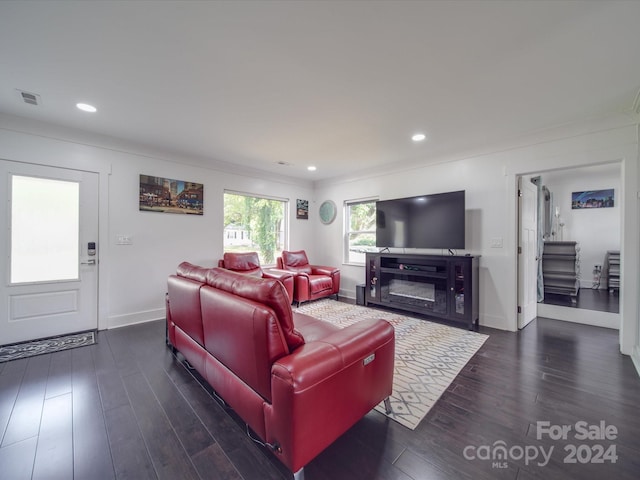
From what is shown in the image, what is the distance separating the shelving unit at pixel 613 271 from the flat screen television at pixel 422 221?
4155mm

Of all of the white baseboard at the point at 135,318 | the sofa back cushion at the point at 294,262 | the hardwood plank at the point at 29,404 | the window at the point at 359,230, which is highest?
the window at the point at 359,230

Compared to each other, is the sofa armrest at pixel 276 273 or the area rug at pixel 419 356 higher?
the sofa armrest at pixel 276 273

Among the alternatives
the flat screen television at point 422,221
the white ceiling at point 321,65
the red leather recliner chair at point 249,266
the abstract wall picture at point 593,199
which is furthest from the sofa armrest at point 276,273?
the abstract wall picture at point 593,199

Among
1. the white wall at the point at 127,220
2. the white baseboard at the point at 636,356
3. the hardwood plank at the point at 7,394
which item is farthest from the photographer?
the white wall at the point at 127,220

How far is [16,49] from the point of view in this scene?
1844 millimetres

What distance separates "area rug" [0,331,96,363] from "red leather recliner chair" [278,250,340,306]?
9.20 ft

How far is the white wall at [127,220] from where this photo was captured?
3.06 meters

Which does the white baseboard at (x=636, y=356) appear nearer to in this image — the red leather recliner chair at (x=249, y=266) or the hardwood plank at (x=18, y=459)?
the red leather recliner chair at (x=249, y=266)

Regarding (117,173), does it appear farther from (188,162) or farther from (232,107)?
(232,107)

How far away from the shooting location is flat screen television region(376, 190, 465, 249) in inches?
147

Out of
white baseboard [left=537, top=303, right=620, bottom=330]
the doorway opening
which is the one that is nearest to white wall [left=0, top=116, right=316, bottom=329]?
white baseboard [left=537, top=303, right=620, bottom=330]

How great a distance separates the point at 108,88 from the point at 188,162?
1.83 meters

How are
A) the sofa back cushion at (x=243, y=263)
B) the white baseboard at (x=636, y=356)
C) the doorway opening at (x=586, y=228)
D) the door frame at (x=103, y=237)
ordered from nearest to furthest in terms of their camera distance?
the white baseboard at (x=636, y=356) < the door frame at (x=103, y=237) < the sofa back cushion at (x=243, y=263) < the doorway opening at (x=586, y=228)

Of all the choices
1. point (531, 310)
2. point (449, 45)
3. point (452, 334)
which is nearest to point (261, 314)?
point (449, 45)
